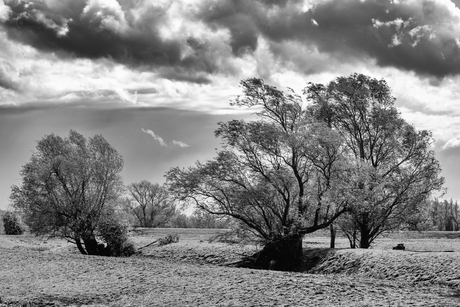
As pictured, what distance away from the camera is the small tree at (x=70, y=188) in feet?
108

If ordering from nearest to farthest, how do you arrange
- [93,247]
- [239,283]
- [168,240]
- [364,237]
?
[239,283] < [364,237] < [93,247] < [168,240]

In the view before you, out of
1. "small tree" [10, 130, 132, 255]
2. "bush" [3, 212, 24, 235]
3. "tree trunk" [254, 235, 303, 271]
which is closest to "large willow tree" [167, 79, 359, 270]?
"tree trunk" [254, 235, 303, 271]

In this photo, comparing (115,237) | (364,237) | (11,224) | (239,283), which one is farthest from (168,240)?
Answer: (11,224)

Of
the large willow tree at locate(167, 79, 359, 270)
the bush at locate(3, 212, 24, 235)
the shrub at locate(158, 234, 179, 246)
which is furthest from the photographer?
the bush at locate(3, 212, 24, 235)

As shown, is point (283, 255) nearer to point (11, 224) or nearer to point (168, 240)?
point (168, 240)

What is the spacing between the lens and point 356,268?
20781mm

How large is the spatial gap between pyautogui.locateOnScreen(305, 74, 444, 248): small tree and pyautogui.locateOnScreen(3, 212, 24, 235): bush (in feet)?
173

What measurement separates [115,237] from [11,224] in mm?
39138

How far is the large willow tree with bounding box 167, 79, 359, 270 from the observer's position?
2450 centimetres

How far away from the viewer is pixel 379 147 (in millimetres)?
28109

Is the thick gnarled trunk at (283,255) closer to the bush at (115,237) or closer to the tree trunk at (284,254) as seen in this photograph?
the tree trunk at (284,254)

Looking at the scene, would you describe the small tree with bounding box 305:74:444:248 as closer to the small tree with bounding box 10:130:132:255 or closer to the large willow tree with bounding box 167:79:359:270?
the large willow tree with bounding box 167:79:359:270

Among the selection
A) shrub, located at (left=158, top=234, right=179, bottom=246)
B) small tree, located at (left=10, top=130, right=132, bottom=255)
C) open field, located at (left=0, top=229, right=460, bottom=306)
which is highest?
small tree, located at (left=10, top=130, right=132, bottom=255)

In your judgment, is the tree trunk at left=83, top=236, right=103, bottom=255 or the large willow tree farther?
the tree trunk at left=83, top=236, right=103, bottom=255
